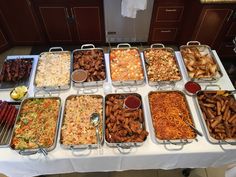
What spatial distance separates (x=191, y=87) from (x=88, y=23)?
5.66ft

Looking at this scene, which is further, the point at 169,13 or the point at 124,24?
the point at 124,24

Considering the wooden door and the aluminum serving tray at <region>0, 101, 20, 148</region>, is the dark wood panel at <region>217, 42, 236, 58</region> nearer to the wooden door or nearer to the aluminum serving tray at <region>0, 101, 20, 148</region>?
the wooden door

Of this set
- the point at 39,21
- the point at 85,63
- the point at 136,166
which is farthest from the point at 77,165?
the point at 39,21

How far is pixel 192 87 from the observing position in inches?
61.6

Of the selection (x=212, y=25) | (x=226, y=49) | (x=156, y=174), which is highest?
(x=212, y=25)

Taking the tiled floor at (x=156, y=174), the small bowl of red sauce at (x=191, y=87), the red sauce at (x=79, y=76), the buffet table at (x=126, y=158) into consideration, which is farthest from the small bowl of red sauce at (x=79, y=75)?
the tiled floor at (x=156, y=174)

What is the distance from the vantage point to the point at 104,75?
1642mm

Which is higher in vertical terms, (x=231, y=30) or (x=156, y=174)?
(x=231, y=30)

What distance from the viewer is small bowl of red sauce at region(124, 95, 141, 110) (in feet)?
4.70

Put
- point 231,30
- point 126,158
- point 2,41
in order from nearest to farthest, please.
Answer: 1. point 126,158
2. point 231,30
3. point 2,41

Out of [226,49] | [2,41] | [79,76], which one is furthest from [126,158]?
[2,41]

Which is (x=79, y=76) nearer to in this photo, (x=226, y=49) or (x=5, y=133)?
(x=5, y=133)

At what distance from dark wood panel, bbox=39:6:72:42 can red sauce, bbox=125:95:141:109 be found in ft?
5.55

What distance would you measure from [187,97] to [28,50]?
94.1 inches
